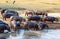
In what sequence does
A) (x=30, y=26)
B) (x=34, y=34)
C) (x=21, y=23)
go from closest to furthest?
(x=34, y=34) < (x=30, y=26) < (x=21, y=23)

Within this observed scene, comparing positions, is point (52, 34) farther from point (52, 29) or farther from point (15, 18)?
point (15, 18)

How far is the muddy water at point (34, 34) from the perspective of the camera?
592cm

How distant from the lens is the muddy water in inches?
233

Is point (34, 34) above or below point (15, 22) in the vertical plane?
below

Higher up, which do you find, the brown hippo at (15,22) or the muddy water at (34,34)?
the brown hippo at (15,22)

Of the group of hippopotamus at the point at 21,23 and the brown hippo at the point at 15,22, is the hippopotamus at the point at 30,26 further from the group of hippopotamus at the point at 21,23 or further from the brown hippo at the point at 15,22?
the brown hippo at the point at 15,22

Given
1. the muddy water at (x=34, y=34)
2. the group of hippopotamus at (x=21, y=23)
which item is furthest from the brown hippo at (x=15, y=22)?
the muddy water at (x=34, y=34)

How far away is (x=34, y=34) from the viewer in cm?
616

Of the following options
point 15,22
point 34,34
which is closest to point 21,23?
point 15,22

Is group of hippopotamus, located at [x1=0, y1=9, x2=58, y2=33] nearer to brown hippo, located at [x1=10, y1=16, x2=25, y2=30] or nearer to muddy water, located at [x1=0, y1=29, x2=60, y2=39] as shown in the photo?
brown hippo, located at [x1=10, y1=16, x2=25, y2=30]

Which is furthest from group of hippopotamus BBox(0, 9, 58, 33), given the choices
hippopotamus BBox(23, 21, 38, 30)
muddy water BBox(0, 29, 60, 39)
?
muddy water BBox(0, 29, 60, 39)

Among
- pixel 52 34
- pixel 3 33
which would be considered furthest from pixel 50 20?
pixel 3 33

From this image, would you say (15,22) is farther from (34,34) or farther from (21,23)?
(34,34)

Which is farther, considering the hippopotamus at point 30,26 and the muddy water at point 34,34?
the hippopotamus at point 30,26
